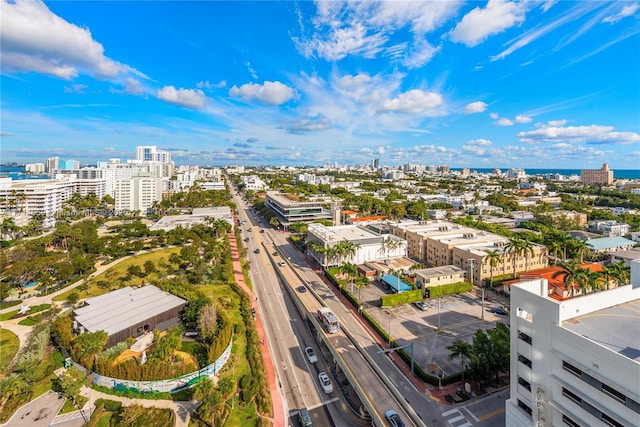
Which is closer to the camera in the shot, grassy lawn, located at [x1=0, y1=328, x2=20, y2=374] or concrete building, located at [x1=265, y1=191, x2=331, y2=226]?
grassy lawn, located at [x1=0, y1=328, x2=20, y2=374]

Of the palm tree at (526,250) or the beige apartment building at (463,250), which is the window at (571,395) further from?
the palm tree at (526,250)

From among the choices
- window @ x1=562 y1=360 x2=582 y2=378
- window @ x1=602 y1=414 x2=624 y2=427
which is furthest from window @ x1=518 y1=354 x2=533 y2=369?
window @ x1=602 y1=414 x2=624 y2=427

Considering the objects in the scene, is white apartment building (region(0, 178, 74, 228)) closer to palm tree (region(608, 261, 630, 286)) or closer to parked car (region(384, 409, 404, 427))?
parked car (region(384, 409, 404, 427))

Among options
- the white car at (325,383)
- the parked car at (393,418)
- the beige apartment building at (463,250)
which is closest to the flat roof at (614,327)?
the parked car at (393,418)

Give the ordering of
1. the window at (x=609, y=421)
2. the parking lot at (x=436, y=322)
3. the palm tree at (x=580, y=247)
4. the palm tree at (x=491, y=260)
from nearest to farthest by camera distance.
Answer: the window at (x=609, y=421), the parking lot at (x=436, y=322), the palm tree at (x=491, y=260), the palm tree at (x=580, y=247)

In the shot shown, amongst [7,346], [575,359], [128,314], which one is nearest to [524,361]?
[575,359]

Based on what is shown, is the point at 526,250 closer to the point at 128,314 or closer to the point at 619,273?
the point at 619,273

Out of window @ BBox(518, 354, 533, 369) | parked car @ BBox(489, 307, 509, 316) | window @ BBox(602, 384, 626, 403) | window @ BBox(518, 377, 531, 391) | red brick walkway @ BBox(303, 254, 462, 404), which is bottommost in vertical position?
red brick walkway @ BBox(303, 254, 462, 404)
